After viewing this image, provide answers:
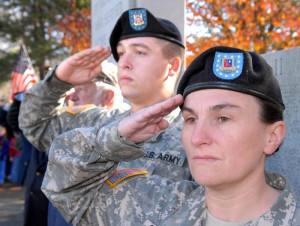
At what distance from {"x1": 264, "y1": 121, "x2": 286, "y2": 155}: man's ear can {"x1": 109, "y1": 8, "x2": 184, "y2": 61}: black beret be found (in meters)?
0.94

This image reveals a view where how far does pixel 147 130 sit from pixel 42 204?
196 centimetres

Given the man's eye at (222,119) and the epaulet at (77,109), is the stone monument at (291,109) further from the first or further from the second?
the epaulet at (77,109)

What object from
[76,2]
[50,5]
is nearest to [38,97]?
[76,2]

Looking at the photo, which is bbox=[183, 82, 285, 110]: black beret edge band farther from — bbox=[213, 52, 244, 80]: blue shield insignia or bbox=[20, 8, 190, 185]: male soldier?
bbox=[20, 8, 190, 185]: male soldier

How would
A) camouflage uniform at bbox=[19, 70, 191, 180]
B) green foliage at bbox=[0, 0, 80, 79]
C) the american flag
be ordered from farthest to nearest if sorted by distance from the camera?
green foliage at bbox=[0, 0, 80, 79]
the american flag
camouflage uniform at bbox=[19, 70, 191, 180]

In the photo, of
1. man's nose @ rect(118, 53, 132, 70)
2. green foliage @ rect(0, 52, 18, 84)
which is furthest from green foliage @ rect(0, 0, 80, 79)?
man's nose @ rect(118, 53, 132, 70)

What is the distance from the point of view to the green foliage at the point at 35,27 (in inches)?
756

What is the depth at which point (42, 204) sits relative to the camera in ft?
11.4

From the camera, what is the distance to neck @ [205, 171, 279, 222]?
5.32 ft

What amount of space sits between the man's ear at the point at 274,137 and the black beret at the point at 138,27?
0.94m

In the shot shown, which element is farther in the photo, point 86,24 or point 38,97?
point 86,24

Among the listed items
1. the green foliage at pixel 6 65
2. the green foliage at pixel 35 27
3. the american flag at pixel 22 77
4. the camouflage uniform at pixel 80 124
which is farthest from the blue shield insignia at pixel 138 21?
the green foliage at pixel 6 65

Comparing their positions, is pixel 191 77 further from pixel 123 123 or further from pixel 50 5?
pixel 50 5

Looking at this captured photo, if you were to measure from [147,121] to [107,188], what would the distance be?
318 mm
